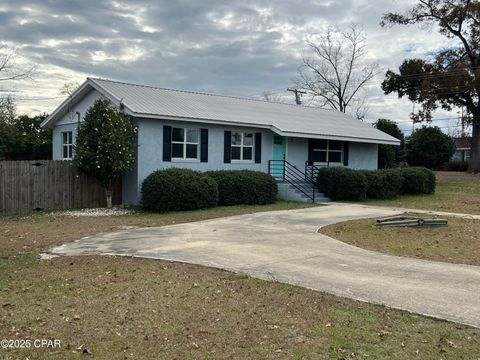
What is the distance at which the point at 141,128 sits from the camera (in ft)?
57.9

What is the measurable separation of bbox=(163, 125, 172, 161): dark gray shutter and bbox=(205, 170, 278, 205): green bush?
164 centimetres

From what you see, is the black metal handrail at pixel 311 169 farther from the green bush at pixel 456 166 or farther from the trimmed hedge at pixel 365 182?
the green bush at pixel 456 166

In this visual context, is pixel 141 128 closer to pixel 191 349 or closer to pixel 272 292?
pixel 272 292

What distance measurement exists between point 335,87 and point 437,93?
54.9 ft

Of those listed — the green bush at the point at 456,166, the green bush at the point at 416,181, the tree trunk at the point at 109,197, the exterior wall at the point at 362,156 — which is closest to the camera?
the tree trunk at the point at 109,197

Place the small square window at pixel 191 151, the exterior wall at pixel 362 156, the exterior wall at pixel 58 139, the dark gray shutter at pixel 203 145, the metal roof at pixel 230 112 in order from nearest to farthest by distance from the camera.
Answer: the metal roof at pixel 230 112 < the small square window at pixel 191 151 < the dark gray shutter at pixel 203 145 < the exterior wall at pixel 58 139 < the exterior wall at pixel 362 156

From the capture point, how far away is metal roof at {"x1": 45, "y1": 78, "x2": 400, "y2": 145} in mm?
18500

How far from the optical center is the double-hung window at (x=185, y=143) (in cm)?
1881

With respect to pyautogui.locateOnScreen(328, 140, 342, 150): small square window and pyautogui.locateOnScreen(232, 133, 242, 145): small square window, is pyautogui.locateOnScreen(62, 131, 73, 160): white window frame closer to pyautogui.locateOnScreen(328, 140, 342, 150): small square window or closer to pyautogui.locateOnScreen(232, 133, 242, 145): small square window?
pyautogui.locateOnScreen(232, 133, 242, 145): small square window

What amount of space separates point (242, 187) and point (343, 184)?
16.3 feet

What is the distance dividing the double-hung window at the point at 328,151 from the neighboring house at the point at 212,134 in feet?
0.17

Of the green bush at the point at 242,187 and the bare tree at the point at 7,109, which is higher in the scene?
the bare tree at the point at 7,109

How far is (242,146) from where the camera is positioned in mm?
21297

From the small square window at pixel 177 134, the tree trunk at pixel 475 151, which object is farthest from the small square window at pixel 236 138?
the tree trunk at pixel 475 151
